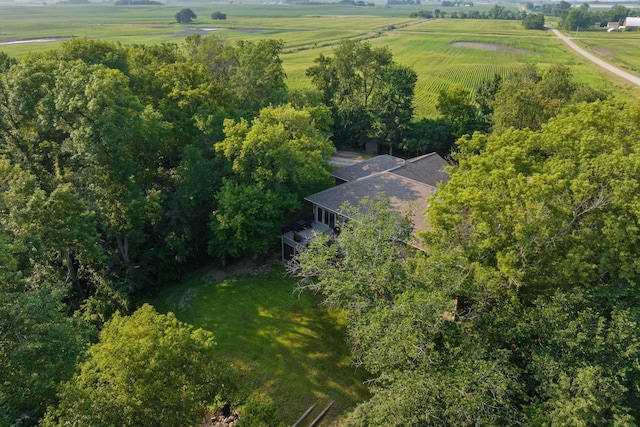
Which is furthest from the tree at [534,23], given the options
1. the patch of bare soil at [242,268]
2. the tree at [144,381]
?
the tree at [144,381]

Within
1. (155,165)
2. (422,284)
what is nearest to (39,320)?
(422,284)

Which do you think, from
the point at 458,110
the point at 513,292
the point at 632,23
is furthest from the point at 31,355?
the point at 632,23

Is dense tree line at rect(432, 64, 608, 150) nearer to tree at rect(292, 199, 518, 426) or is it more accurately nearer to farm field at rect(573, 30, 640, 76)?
tree at rect(292, 199, 518, 426)

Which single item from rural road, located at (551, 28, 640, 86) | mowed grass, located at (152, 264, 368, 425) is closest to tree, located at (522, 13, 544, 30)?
rural road, located at (551, 28, 640, 86)

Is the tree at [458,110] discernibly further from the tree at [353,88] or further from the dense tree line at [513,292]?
the dense tree line at [513,292]

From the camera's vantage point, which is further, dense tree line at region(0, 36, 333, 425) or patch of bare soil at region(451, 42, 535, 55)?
A: patch of bare soil at region(451, 42, 535, 55)

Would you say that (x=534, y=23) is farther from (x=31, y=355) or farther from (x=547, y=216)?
(x=31, y=355)
